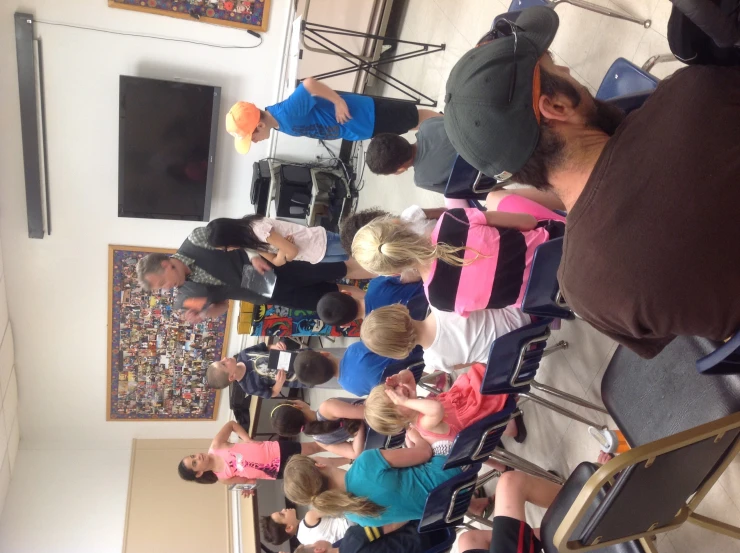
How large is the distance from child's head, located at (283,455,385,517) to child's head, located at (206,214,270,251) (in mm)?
1184

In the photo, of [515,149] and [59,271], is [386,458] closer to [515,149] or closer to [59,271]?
[515,149]

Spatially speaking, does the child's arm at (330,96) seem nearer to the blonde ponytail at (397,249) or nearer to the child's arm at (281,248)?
the child's arm at (281,248)

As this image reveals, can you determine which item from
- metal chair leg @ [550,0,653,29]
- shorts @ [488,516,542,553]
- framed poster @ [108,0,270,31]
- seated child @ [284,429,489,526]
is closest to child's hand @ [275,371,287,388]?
seated child @ [284,429,489,526]

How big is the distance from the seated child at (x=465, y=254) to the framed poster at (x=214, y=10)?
2782 millimetres

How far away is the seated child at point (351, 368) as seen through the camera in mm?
2816

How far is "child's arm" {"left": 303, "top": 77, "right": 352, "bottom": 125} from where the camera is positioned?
2999mm

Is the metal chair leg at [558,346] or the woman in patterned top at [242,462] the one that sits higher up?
the metal chair leg at [558,346]

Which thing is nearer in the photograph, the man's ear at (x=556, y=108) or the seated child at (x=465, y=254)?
the man's ear at (x=556, y=108)

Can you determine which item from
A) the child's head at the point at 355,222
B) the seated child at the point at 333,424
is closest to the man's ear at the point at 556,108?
the child's head at the point at 355,222

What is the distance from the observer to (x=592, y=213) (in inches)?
37.9

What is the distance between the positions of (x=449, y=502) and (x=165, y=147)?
131 inches

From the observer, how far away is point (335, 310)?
2.94 metres

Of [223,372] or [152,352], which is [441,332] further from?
[152,352]

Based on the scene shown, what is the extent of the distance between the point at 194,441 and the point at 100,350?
4.53 ft
